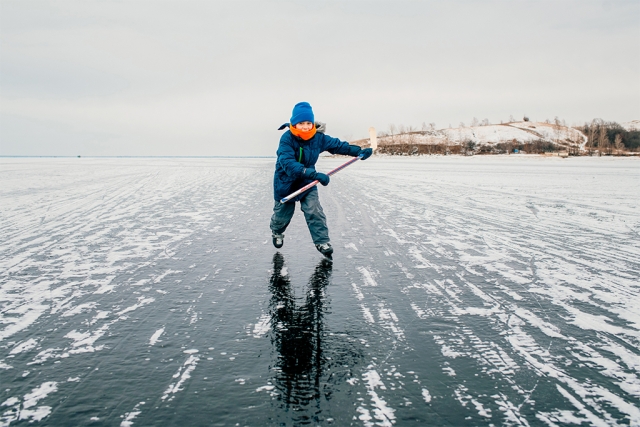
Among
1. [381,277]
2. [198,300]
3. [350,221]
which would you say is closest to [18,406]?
[198,300]

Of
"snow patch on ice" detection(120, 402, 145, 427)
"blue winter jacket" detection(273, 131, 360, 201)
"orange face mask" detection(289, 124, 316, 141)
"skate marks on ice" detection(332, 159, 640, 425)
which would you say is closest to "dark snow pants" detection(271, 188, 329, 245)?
"blue winter jacket" detection(273, 131, 360, 201)

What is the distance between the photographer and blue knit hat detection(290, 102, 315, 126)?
19.2 ft

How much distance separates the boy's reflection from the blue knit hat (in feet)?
6.26

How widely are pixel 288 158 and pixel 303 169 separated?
0.81 ft

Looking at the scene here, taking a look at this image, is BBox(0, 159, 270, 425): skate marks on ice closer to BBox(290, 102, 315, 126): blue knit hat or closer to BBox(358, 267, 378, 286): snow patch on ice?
BBox(358, 267, 378, 286): snow patch on ice

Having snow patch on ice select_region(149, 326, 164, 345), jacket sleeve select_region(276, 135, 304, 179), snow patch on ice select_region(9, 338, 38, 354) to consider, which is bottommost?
snow patch on ice select_region(149, 326, 164, 345)

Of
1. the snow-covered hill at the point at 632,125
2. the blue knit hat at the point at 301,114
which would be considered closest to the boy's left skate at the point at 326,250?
the blue knit hat at the point at 301,114

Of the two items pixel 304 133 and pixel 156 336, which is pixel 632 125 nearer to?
pixel 304 133

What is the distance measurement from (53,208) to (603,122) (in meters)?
130

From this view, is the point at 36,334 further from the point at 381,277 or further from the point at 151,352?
the point at 381,277

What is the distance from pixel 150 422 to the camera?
7.38 ft

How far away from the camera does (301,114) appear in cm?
586

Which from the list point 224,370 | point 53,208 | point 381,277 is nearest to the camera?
point 224,370

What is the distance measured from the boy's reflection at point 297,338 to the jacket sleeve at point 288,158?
56.6 inches
